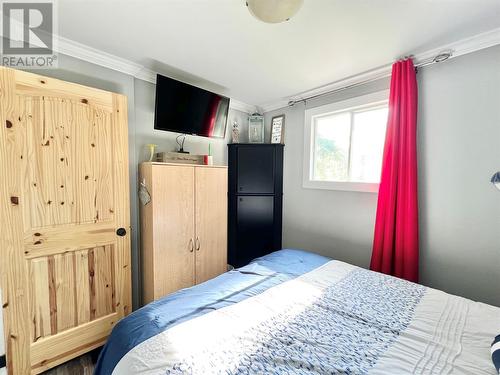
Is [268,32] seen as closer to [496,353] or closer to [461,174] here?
[461,174]

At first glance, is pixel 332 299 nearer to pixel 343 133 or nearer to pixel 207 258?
pixel 207 258

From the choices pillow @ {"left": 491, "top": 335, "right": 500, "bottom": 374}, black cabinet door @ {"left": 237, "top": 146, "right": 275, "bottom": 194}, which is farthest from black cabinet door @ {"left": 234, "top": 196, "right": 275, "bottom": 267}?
pillow @ {"left": 491, "top": 335, "right": 500, "bottom": 374}

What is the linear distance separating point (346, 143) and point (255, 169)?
111 cm

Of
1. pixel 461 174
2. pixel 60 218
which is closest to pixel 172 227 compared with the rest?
pixel 60 218

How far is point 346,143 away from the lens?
241 cm

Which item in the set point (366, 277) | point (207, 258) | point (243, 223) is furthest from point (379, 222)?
point (207, 258)

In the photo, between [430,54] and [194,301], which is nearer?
[194,301]

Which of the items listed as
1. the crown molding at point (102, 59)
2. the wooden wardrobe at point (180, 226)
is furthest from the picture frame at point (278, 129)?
the crown molding at point (102, 59)

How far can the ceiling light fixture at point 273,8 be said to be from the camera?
1070 millimetres

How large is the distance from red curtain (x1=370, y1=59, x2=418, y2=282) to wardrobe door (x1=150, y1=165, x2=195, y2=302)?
70.0 inches

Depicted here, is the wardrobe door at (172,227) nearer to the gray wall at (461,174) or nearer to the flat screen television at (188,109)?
the flat screen television at (188,109)

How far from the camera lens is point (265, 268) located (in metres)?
1.65

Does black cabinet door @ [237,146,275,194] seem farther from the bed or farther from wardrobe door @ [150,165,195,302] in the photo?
the bed

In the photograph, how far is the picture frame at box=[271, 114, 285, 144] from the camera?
9.48 feet
